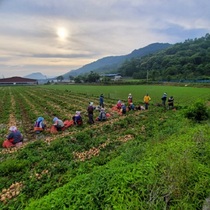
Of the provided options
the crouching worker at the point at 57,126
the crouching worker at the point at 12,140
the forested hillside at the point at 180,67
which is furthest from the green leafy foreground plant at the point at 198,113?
the forested hillside at the point at 180,67

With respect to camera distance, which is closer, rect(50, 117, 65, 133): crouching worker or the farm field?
the farm field

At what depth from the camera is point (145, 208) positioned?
374 cm

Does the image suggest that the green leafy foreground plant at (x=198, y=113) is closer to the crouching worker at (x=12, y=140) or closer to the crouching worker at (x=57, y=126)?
the crouching worker at (x=57, y=126)

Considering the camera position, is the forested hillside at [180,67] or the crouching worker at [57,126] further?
the forested hillside at [180,67]

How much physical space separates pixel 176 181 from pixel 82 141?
6848mm

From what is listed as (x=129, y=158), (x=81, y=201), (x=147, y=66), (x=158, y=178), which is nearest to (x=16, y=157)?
(x=129, y=158)

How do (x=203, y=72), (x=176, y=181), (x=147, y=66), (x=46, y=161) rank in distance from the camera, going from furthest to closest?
(x=147, y=66)
(x=203, y=72)
(x=46, y=161)
(x=176, y=181)

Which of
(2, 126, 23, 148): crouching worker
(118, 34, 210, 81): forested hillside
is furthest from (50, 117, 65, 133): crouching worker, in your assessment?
(118, 34, 210, 81): forested hillside

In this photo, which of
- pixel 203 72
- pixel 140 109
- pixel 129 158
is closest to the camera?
pixel 129 158

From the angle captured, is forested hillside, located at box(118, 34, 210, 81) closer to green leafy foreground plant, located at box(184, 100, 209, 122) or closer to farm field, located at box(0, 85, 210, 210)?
green leafy foreground plant, located at box(184, 100, 209, 122)

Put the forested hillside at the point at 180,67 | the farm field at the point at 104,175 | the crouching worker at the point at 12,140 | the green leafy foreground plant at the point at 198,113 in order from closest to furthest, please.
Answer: the farm field at the point at 104,175 < the crouching worker at the point at 12,140 < the green leafy foreground plant at the point at 198,113 < the forested hillside at the point at 180,67

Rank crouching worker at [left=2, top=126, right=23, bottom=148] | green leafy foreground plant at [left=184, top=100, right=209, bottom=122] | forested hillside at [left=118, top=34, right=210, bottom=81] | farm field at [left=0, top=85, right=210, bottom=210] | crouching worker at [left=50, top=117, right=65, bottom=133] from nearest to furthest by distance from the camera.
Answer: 1. farm field at [left=0, top=85, right=210, bottom=210]
2. crouching worker at [left=2, top=126, right=23, bottom=148]
3. crouching worker at [left=50, top=117, right=65, bottom=133]
4. green leafy foreground plant at [left=184, top=100, right=209, bottom=122]
5. forested hillside at [left=118, top=34, right=210, bottom=81]

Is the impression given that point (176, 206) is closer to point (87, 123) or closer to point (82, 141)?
point (82, 141)

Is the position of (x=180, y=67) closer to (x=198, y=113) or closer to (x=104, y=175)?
(x=198, y=113)
